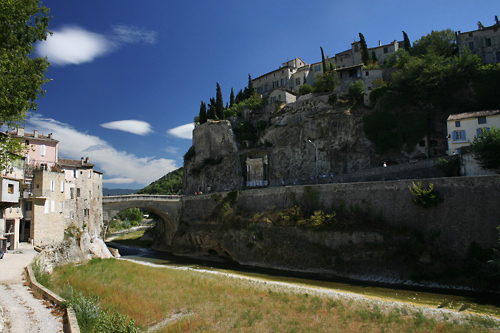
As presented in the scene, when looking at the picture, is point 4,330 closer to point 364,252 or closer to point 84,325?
point 84,325

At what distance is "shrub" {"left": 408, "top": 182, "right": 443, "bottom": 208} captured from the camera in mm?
27938

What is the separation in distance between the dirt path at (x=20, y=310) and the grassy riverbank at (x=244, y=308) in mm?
3112

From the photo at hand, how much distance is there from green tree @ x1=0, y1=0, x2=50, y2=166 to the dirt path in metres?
5.85

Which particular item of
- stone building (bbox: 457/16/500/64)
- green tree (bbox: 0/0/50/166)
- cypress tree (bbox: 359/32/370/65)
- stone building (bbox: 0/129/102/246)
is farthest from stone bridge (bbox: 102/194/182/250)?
stone building (bbox: 457/16/500/64)

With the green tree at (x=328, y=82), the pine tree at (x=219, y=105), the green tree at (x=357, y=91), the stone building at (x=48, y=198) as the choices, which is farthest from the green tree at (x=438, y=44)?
the stone building at (x=48, y=198)

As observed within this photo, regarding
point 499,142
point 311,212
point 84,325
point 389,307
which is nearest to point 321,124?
point 311,212

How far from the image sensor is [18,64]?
1524cm

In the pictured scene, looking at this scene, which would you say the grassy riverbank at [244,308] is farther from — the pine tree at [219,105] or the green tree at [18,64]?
the pine tree at [219,105]

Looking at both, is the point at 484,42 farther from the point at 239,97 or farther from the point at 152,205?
the point at 152,205

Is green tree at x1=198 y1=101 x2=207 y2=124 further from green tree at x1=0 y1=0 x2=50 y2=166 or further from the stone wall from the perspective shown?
green tree at x1=0 y1=0 x2=50 y2=166

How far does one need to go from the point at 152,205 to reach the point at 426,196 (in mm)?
37576

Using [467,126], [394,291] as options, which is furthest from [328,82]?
[394,291]

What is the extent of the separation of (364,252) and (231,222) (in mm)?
17600

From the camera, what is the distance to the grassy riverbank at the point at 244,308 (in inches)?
672
